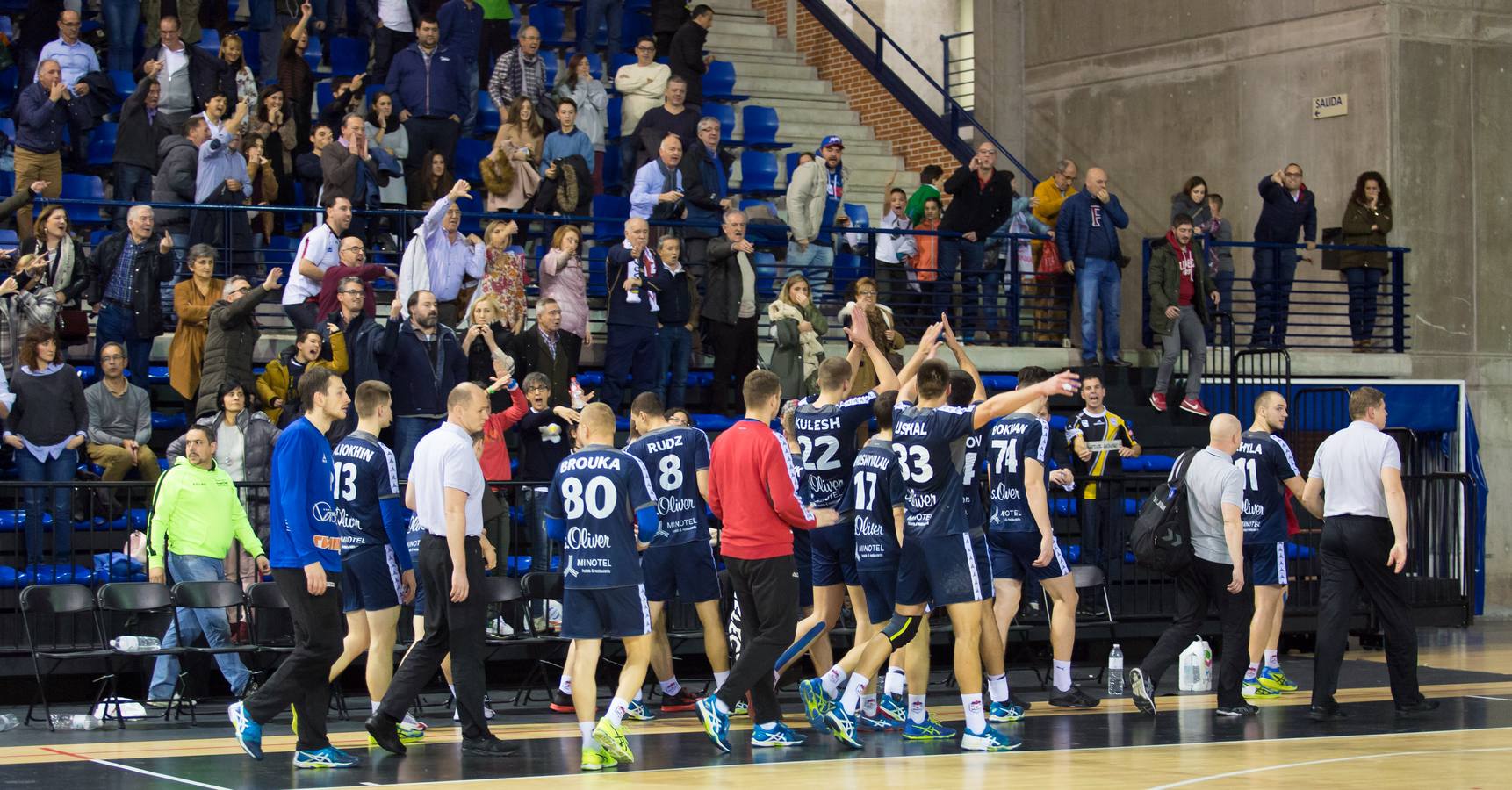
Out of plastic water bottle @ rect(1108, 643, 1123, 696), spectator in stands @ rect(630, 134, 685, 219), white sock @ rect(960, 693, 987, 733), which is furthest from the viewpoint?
spectator in stands @ rect(630, 134, 685, 219)

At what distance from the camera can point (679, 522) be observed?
12.8 meters

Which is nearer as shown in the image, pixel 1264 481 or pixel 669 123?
pixel 1264 481

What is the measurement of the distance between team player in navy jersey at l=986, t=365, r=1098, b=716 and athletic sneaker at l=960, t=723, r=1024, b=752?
6.44 ft

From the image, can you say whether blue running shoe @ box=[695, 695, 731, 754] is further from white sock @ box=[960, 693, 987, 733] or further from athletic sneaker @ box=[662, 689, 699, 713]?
athletic sneaker @ box=[662, 689, 699, 713]

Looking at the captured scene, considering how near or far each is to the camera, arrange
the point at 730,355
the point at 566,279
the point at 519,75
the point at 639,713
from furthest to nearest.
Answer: the point at 519,75 → the point at 730,355 → the point at 566,279 → the point at 639,713

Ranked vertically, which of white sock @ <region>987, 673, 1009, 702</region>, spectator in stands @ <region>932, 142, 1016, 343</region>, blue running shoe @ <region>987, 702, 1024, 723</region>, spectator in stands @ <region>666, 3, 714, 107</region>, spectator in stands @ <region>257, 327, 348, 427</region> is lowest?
blue running shoe @ <region>987, 702, 1024, 723</region>

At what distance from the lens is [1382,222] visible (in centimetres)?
2250

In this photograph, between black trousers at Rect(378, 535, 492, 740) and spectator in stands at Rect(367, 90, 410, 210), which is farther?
spectator in stands at Rect(367, 90, 410, 210)

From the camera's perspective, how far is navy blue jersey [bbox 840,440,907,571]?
12117mm

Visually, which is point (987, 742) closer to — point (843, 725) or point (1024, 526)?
point (843, 725)

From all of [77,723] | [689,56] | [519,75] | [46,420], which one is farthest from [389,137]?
[77,723]

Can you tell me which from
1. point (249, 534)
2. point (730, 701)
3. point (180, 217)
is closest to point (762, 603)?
point (730, 701)

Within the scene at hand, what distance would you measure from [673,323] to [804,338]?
125 centimetres

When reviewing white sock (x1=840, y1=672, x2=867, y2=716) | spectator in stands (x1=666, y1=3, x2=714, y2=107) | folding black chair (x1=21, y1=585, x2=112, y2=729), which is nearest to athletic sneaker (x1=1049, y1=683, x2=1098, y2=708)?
white sock (x1=840, y1=672, x2=867, y2=716)
